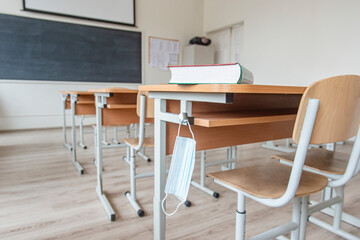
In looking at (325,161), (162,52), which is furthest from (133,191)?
(162,52)

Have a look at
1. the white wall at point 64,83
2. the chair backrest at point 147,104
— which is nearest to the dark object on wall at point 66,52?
the white wall at point 64,83

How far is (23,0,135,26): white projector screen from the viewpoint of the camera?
4.54m

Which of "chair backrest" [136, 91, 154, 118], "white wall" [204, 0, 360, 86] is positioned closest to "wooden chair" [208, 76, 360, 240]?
"chair backrest" [136, 91, 154, 118]

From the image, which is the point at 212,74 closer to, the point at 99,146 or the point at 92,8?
the point at 99,146

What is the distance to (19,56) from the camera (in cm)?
441

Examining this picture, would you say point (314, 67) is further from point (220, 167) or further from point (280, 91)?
point (280, 91)

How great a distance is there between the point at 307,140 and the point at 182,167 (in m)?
0.35

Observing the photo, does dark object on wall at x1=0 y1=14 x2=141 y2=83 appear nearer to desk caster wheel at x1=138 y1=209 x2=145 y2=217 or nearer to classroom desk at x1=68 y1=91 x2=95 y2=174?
classroom desk at x1=68 y1=91 x2=95 y2=174

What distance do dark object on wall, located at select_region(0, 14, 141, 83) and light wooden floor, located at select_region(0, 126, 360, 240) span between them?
8.27 feet

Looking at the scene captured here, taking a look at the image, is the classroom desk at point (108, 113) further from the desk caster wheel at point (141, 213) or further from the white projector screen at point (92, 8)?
the white projector screen at point (92, 8)

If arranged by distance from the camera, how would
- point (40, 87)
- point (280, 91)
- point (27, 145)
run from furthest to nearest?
point (40, 87) → point (27, 145) → point (280, 91)

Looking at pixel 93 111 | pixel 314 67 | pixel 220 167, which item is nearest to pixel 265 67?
pixel 314 67

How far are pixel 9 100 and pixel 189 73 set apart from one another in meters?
4.91

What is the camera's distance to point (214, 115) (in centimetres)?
82
